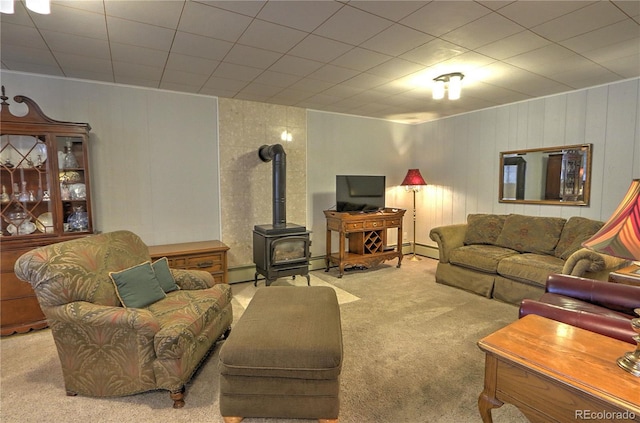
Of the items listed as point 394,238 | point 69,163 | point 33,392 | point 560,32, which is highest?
point 560,32

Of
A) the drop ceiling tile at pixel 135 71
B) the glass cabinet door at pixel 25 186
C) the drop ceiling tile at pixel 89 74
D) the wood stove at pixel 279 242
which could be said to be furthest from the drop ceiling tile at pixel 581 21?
the glass cabinet door at pixel 25 186

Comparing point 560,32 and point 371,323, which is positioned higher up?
point 560,32

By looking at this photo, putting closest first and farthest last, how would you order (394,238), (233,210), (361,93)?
(361,93) → (233,210) → (394,238)

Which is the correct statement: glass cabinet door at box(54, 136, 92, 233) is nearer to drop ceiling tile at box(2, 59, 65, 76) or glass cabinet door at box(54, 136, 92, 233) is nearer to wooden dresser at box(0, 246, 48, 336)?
wooden dresser at box(0, 246, 48, 336)

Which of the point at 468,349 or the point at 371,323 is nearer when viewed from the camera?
the point at 468,349

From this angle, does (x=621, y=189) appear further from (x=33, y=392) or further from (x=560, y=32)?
(x=33, y=392)

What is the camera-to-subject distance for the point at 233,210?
4297 mm

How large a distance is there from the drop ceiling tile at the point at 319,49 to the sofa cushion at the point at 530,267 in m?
2.88

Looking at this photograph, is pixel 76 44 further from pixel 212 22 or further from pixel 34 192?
pixel 34 192

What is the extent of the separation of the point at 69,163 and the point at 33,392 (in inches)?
82.1

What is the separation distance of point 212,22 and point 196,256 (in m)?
2.35

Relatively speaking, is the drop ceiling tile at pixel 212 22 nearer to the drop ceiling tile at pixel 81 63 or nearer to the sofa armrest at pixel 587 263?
the drop ceiling tile at pixel 81 63

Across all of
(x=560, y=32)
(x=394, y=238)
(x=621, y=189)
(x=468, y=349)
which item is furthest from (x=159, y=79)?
(x=621, y=189)

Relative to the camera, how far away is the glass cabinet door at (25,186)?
2.95m
